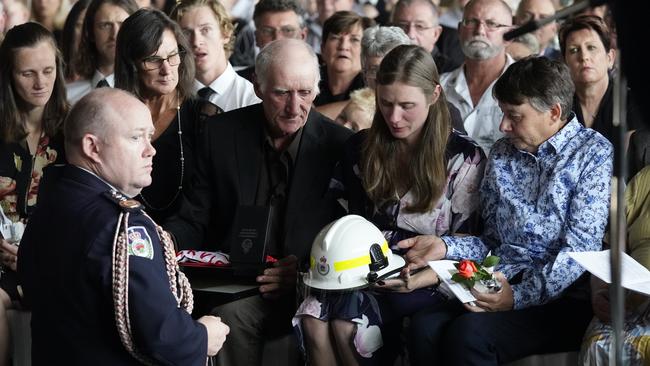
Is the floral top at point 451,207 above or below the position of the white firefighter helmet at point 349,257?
above

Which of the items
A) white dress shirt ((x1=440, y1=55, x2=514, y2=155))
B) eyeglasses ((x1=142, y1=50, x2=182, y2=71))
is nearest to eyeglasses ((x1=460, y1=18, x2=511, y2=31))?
white dress shirt ((x1=440, y1=55, x2=514, y2=155))

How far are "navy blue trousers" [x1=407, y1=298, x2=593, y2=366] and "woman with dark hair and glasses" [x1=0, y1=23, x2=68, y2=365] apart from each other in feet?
6.27

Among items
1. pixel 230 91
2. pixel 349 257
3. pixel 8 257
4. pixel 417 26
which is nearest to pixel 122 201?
pixel 349 257

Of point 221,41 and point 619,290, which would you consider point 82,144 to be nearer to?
point 619,290

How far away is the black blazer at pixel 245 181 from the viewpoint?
4316mm

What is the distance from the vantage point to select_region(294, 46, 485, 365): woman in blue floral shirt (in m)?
3.96

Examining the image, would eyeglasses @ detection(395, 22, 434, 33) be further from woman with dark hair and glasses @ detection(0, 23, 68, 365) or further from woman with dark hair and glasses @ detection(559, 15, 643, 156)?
woman with dark hair and glasses @ detection(0, 23, 68, 365)

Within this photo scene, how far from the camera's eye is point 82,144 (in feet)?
9.99

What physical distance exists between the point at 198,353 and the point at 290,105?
1492 millimetres

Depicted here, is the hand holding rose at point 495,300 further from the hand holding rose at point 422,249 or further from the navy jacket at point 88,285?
the navy jacket at point 88,285

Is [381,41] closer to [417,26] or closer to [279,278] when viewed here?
[417,26]

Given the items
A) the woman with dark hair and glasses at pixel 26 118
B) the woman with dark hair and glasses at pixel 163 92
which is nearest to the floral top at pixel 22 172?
the woman with dark hair and glasses at pixel 26 118

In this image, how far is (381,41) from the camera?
5.48 m

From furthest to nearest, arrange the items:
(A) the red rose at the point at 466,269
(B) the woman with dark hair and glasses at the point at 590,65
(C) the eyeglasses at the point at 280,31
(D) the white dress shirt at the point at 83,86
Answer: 1. (C) the eyeglasses at the point at 280,31
2. (D) the white dress shirt at the point at 83,86
3. (B) the woman with dark hair and glasses at the point at 590,65
4. (A) the red rose at the point at 466,269
